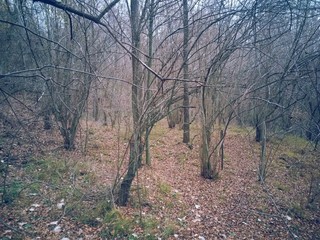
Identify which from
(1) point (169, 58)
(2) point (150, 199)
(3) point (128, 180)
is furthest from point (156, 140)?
(1) point (169, 58)

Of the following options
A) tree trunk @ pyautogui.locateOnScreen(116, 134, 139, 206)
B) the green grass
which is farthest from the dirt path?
tree trunk @ pyautogui.locateOnScreen(116, 134, 139, 206)

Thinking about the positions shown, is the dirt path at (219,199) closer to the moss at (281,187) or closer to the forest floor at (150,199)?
the forest floor at (150,199)

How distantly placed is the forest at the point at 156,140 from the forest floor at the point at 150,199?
0.07ft

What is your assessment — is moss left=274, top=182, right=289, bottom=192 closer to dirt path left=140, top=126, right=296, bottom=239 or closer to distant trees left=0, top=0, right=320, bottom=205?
dirt path left=140, top=126, right=296, bottom=239

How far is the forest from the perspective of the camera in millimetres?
3629

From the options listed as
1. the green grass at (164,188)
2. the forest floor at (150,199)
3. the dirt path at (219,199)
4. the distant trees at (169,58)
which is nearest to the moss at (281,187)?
the forest floor at (150,199)

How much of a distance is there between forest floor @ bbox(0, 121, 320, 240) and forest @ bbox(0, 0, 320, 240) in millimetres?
23

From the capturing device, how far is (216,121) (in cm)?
571

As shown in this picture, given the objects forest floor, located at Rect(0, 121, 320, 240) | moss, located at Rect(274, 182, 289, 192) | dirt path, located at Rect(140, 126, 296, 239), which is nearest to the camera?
forest floor, located at Rect(0, 121, 320, 240)

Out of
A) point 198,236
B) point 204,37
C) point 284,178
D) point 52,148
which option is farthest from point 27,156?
point 284,178

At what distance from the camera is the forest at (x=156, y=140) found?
11.9 ft

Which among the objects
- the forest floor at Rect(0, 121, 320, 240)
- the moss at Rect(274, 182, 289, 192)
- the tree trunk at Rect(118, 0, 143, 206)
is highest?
the tree trunk at Rect(118, 0, 143, 206)

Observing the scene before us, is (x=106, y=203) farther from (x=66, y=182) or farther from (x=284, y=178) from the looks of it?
(x=284, y=178)

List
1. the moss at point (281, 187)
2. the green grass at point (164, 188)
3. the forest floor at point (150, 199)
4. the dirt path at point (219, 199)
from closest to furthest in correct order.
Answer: the forest floor at point (150, 199) < the dirt path at point (219, 199) < the green grass at point (164, 188) < the moss at point (281, 187)
